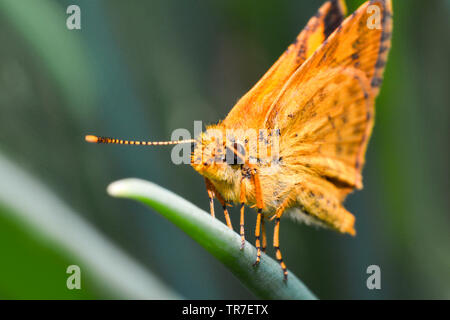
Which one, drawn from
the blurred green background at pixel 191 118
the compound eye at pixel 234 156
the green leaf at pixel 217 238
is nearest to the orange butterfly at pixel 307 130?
the compound eye at pixel 234 156

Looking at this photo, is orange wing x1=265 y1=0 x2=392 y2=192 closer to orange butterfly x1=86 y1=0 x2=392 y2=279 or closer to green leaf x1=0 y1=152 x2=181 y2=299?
orange butterfly x1=86 y1=0 x2=392 y2=279

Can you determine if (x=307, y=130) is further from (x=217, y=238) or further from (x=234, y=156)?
(x=217, y=238)

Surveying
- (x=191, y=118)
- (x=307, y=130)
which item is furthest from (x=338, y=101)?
(x=191, y=118)

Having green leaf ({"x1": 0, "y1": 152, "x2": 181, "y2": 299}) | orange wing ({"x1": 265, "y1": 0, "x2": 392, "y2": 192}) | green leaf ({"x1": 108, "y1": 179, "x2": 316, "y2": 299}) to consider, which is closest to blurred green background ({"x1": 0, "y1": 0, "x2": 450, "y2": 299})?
orange wing ({"x1": 265, "y1": 0, "x2": 392, "y2": 192})

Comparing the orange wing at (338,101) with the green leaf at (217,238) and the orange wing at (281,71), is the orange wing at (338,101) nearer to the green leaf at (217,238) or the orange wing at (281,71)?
the orange wing at (281,71)

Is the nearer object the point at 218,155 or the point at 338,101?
the point at 218,155
